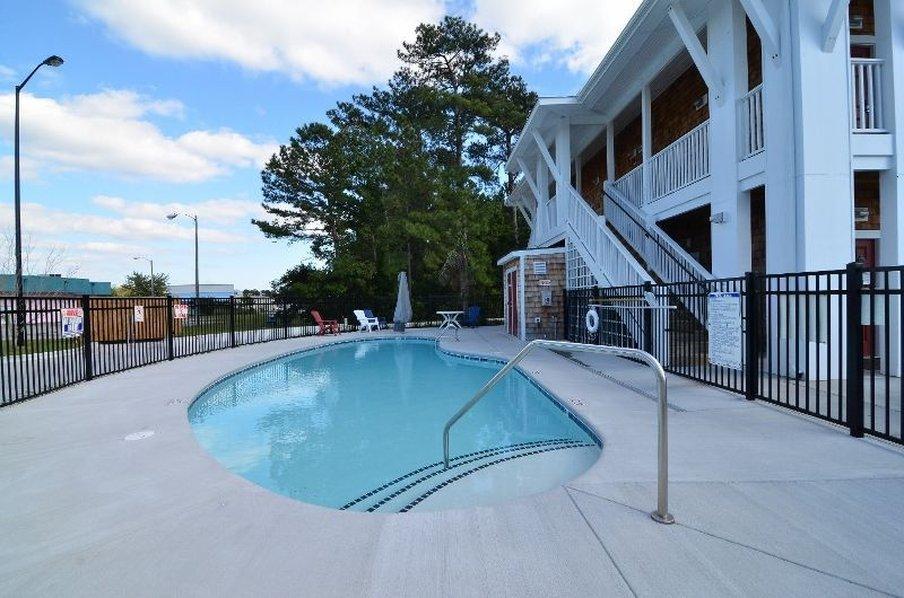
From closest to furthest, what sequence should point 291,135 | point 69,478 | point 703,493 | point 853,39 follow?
A: point 703,493
point 69,478
point 853,39
point 291,135

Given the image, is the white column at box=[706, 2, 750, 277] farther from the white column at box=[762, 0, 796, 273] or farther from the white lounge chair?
the white lounge chair

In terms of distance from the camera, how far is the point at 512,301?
15977mm

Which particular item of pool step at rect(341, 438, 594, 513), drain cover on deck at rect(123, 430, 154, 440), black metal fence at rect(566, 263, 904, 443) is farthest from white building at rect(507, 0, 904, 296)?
drain cover on deck at rect(123, 430, 154, 440)

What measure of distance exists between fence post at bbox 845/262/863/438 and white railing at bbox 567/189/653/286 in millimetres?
4183

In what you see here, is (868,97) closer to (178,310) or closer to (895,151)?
(895,151)

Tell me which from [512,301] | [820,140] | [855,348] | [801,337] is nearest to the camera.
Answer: [855,348]

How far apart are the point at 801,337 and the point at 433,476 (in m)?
5.79

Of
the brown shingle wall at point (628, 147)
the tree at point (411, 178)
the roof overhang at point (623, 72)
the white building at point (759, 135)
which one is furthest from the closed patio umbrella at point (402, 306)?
the brown shingle wall at point (628, 147)

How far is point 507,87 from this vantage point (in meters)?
29.0

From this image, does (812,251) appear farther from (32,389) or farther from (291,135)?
(291,135)

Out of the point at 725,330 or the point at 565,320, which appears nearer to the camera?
the point at 725,330

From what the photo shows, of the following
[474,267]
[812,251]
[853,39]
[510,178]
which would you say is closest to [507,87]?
[510,178]

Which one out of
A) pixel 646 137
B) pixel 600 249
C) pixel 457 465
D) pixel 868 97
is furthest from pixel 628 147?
pixel 457 465

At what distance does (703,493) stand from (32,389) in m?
8.75
